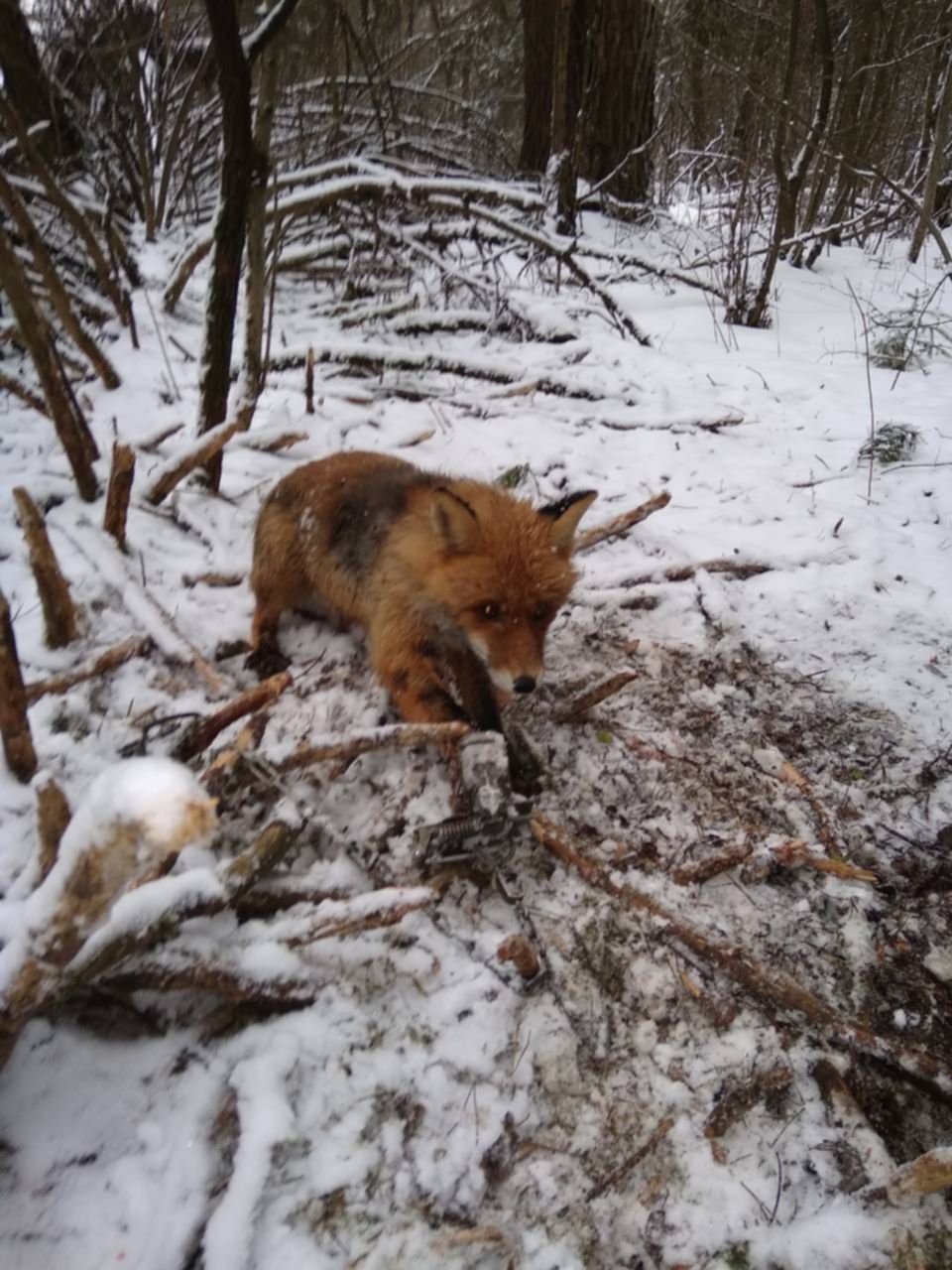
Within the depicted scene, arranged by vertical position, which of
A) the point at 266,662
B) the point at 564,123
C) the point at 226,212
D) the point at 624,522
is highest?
the point at 564,123

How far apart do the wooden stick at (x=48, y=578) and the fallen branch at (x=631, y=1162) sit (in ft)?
9.81

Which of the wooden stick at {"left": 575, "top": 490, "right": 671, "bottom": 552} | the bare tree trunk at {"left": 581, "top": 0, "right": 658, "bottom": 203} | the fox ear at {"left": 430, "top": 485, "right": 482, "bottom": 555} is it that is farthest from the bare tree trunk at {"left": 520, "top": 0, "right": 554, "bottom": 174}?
the fox ear at {"left": 430, "top": 485, "right": 482, "bottom": 555}

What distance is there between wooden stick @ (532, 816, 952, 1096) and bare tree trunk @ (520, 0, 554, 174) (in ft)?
35.1

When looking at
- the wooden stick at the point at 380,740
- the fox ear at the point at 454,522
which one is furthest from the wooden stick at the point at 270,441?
the wooden stick at the point at 380,740

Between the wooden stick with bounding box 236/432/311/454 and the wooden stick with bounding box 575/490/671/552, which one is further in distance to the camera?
the wooden stick with bounding box 236/432/311/454

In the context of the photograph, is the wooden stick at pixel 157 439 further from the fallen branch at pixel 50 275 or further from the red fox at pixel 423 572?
the red fox at pixel 423 572

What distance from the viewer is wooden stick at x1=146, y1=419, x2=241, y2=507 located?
4289mm

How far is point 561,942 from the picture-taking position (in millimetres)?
2457

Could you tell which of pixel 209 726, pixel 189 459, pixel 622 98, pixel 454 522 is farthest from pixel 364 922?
pixel 622 98

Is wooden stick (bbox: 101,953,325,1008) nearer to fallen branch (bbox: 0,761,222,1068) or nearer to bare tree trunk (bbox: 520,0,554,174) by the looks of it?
fallen branch (bbox: 0,761,222,1068)

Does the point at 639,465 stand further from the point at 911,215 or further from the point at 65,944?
the point at 911,215

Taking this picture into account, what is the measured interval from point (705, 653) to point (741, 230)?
20.1 feet

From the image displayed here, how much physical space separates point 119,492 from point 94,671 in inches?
45.3

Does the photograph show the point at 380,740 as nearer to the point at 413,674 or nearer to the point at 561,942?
the point at 413,674
